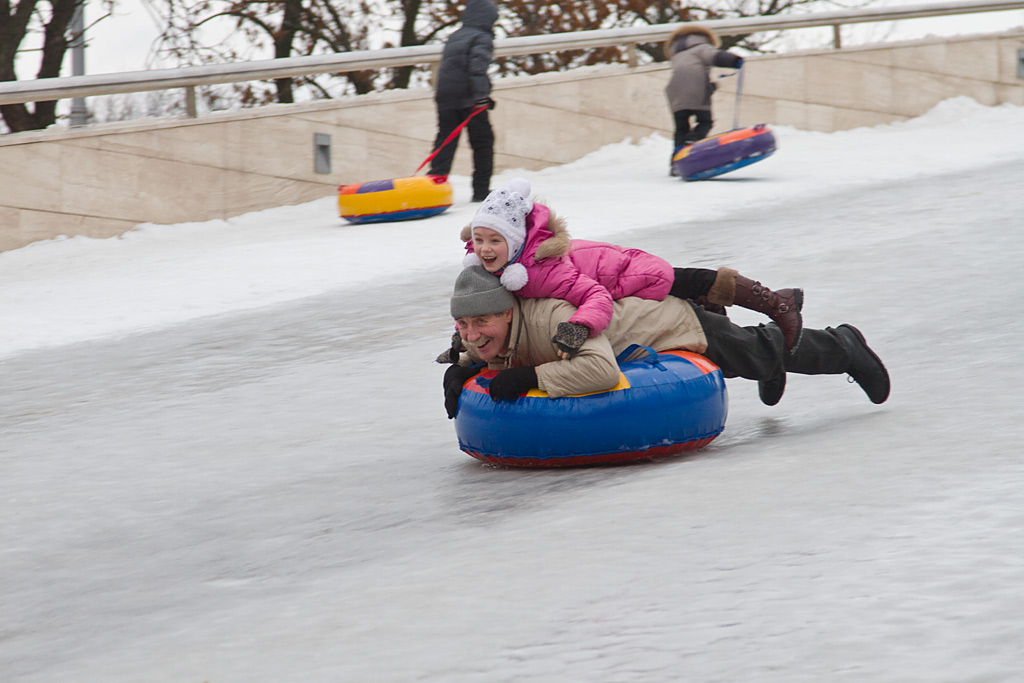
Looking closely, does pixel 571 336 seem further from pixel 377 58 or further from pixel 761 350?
pixel 377 58

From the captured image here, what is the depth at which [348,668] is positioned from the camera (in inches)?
111

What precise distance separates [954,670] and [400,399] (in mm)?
4016

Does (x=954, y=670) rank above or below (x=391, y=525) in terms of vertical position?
above

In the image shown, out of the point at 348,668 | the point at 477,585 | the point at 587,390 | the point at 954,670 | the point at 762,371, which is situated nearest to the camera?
the point at 954,670

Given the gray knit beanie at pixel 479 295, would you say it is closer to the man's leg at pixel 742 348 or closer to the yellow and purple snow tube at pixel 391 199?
the man's leg at pixel 742 348

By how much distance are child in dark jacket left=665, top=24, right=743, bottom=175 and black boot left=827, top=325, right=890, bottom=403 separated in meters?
8.56

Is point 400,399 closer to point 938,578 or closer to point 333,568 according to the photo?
point 333,568

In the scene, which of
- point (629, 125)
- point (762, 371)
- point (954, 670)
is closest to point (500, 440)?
point (762, 371)

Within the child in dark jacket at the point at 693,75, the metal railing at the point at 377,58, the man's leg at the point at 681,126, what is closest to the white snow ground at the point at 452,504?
the metal railing at the point at 377,58

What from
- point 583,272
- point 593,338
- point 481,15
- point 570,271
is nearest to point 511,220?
point 570,271

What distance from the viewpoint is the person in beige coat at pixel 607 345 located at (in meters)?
4.56

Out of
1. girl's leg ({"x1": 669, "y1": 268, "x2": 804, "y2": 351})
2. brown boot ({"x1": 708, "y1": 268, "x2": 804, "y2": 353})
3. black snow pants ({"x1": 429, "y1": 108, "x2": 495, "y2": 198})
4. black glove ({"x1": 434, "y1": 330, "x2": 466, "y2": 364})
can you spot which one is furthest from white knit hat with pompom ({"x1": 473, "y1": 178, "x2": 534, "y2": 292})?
black snow pants ({"x1": 429, "y1": 108, "x2": 495, "y2": 198})

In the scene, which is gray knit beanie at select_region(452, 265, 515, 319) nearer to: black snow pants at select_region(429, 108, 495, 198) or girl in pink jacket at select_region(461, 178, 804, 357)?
girl in pink jacket at select_region(461, 178, 804, 357)

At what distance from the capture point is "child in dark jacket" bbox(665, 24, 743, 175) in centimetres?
1363
